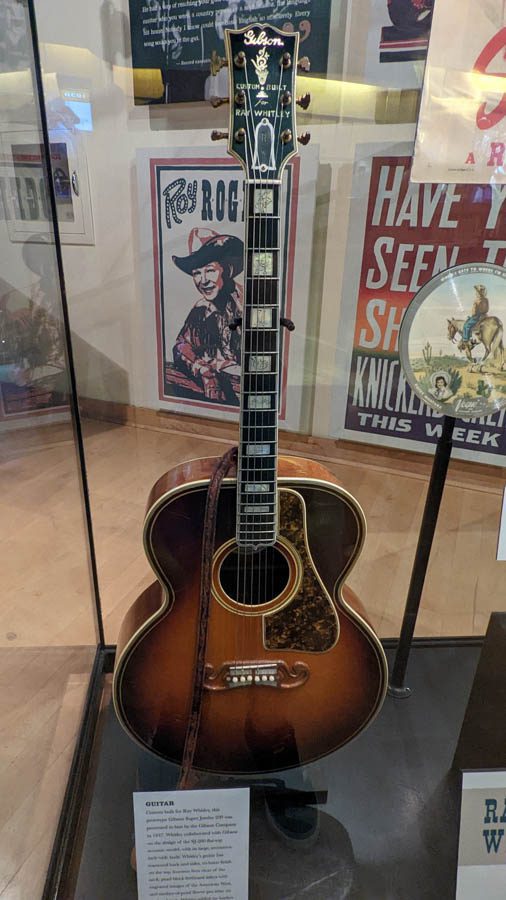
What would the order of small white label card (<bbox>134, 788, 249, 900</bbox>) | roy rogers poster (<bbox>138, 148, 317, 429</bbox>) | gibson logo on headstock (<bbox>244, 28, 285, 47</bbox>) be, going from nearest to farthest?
1. gibson logo on headstock (<bbox>244, 28, 285, 47</bbox>)
2. small white label card (<bbox>134, 788, 249, 900</bbox>)
3. roy rogers poster (<bbox>138, 148, 317, 429</bbox>)

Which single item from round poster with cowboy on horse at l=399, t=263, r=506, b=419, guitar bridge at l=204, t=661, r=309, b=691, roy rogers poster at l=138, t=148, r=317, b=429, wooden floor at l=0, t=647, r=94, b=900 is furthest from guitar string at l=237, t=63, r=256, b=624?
wooden floor at l=0, t=647, r=94, b=900

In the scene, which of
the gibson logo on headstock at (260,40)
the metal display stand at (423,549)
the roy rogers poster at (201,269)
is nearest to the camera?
the gibson logo on headstock at (260,40)

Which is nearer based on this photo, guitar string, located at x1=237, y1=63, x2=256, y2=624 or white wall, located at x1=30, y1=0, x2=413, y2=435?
guitar string, located at x1=237, y1=63, x2=256, y2=624

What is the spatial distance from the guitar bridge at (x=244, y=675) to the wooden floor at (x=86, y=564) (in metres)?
0.37

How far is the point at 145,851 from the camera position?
2.39 ft

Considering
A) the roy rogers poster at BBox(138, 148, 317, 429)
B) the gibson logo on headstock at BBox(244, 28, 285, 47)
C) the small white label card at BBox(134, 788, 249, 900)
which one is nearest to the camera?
the gibson logo on headstock at BBox(244, 28, 285, 47)

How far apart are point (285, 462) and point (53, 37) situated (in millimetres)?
757

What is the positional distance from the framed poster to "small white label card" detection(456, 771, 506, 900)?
1.14m

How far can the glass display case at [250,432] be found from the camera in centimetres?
75

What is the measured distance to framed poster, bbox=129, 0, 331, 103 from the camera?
0.89 m

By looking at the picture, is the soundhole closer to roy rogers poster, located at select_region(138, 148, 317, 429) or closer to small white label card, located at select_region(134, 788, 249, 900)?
small white label card, located at select_region(134, 788, 249, 900)

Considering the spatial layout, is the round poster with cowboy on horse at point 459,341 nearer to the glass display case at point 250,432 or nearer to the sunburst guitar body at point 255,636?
the glass display case at point 250,432

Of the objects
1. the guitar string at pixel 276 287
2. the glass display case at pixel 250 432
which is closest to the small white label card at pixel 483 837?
the glass display case at pixel 250 432

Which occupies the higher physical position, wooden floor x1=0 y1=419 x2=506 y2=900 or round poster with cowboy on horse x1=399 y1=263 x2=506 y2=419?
round poster with cowboy on horse x1=399 y1=263 x2=506 y2=419
